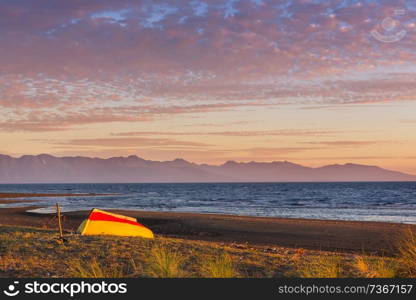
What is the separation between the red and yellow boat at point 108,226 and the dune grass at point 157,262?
3452 mm

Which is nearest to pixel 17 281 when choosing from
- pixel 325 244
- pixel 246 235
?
pixel 325 244

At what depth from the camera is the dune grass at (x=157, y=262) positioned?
9.49m

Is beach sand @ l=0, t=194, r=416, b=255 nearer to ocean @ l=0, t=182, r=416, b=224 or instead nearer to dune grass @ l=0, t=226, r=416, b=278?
ocean @ l=0, t=182, r=416, b=224

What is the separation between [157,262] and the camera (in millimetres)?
9969

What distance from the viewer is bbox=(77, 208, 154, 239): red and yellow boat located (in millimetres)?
18969

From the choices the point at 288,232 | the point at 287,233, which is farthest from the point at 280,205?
the point at 287,233

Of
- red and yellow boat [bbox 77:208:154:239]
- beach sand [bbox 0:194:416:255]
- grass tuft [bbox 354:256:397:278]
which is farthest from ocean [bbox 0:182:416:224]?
grass tuft [bbox 354:256:397:278]

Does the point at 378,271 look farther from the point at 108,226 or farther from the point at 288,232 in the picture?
the point at 288,232

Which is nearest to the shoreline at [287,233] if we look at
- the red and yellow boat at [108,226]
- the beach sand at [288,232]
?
the beach sand at [288,232]

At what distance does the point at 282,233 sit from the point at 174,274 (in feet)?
57.1

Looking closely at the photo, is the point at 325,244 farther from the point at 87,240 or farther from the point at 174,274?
the point at 174,274

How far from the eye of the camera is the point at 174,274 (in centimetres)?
925

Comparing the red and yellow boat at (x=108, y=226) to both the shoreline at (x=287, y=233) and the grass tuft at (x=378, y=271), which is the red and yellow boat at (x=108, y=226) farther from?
the grass tuft at (x=378, y=271)

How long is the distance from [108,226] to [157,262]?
33.7 ft
